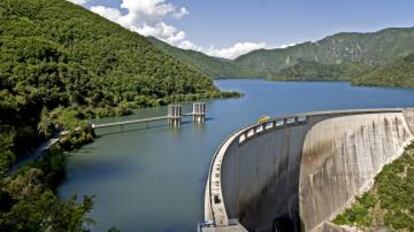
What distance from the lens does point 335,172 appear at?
20.4 metres

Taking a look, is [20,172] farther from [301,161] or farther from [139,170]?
[301,161]

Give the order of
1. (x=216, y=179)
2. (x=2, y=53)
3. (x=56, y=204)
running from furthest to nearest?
(x=2, y=53) → (x=216, y=179) → (x=56, y=204)

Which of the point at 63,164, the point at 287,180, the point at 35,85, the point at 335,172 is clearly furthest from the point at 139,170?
the point at 35,85

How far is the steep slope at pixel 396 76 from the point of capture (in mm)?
100000

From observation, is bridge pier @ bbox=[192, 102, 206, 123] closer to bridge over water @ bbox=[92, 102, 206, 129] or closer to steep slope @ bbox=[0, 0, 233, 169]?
bridge over water @ bbox=[92, 102, 206, 129]

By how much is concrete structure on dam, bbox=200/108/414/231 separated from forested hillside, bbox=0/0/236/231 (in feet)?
23.7

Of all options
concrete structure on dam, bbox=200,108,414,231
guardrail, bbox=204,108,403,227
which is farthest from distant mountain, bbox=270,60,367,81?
guardrail, bbox=204,108,403,227

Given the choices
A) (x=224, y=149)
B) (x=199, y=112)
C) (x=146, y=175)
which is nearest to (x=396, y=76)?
(x=199, y=112)

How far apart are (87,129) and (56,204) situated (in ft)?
90.9

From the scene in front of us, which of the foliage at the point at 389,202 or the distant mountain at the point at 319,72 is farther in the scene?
the distant mountain at the point at 319,72

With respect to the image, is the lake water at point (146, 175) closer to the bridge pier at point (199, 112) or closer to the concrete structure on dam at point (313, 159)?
the concrete structure on dam at point (313, 159)

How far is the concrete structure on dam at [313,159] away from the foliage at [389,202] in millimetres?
430

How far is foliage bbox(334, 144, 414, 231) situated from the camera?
18.2 m

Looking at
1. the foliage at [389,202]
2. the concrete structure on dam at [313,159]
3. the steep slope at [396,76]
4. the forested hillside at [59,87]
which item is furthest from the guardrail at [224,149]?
the steep slope at [396,76]
